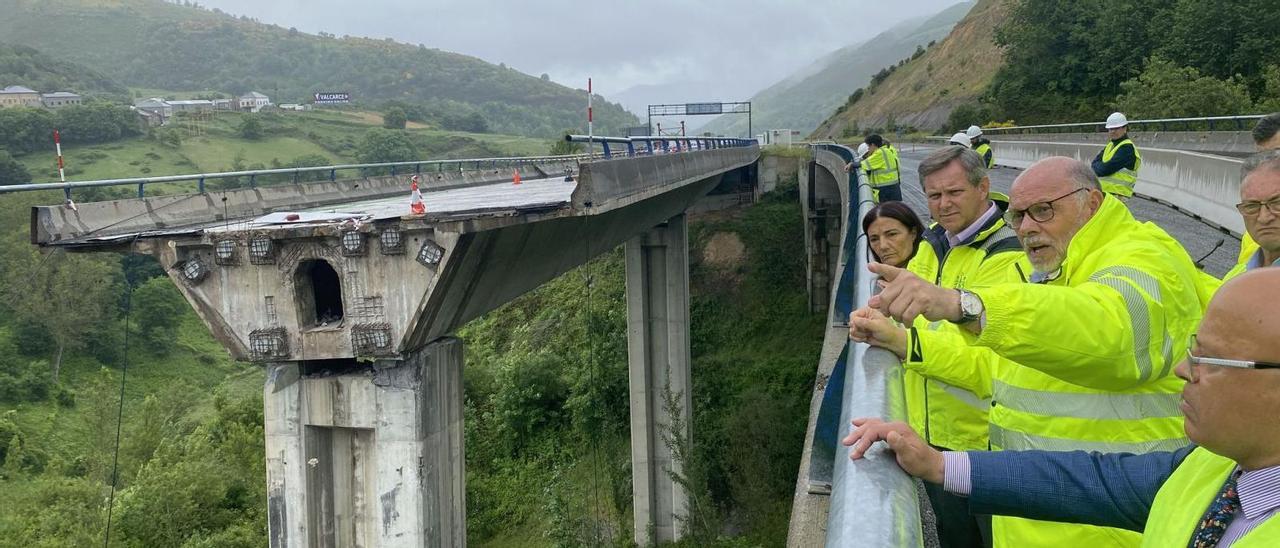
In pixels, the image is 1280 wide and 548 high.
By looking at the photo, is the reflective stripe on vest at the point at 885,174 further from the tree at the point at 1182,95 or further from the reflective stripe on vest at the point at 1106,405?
the tree at the point at 1182,95

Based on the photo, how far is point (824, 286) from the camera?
29359 millimetres

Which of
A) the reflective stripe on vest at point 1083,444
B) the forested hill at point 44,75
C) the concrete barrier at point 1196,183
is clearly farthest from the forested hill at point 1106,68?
the forested hill at point 44,75

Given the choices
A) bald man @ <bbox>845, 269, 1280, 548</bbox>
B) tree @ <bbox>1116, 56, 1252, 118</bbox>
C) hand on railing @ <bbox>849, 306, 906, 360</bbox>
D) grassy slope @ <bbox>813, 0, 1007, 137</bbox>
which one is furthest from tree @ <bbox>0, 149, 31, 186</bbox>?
grassy slope @ <bbox>813, 0, 1007, 137</bbox>

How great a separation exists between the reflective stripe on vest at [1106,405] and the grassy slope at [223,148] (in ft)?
192

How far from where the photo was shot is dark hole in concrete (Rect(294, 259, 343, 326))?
705cm

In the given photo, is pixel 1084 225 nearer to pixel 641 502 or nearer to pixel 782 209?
pixel 641 502

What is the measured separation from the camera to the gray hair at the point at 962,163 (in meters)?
3.21

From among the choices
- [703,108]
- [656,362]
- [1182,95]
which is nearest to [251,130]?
[703,108]

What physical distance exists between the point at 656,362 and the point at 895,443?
67.3 ft

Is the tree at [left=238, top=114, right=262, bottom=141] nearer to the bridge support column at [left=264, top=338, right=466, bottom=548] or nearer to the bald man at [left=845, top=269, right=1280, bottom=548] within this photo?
the bridge support column at [left=264, top=338, right=466, bottom=548]

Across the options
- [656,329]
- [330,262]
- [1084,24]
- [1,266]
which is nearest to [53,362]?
[1,266]

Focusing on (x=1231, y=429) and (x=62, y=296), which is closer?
(x=1231, y=429)

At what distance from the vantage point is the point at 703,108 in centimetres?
5753

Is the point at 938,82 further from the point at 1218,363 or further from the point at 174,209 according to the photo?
the point at 1218,363
